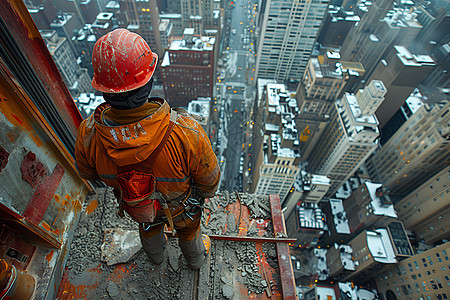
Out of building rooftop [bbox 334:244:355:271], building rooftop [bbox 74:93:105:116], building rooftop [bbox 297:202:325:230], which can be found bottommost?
building rooftop [bbox 334:244:355:271]

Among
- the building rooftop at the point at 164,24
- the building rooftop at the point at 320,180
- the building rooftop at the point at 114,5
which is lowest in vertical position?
the building rooftop at the point at 320,180

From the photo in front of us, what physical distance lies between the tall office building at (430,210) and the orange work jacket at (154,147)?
1520 inches

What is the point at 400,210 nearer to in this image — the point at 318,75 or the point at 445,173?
the point at 445,173

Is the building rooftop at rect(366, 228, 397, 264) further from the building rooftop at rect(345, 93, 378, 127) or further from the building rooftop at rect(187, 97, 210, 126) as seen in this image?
the building rooftop at rect(187, 97, 210, 126)

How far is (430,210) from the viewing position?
32.8 meters

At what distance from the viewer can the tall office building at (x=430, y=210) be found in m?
31.1

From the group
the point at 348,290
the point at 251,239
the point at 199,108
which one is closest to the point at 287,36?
the point at 199,108

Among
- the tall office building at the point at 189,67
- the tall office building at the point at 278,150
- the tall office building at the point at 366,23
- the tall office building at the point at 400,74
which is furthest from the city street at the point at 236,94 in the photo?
the tall office building at the point at 400,74

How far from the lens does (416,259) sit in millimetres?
26531

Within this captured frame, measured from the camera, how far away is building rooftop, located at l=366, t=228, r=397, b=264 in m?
28.0

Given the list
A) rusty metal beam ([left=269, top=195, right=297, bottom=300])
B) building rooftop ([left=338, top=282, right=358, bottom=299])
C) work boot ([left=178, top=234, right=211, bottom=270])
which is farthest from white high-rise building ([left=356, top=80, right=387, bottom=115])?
work boot ([left=178, top=234, right=211, bottom=270])

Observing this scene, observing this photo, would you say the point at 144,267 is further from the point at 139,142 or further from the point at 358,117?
the point at 358,117

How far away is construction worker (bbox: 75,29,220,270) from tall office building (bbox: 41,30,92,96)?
165 ft

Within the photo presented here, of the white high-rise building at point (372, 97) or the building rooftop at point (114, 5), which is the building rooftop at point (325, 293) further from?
the building rooftop at point (114, 5)
